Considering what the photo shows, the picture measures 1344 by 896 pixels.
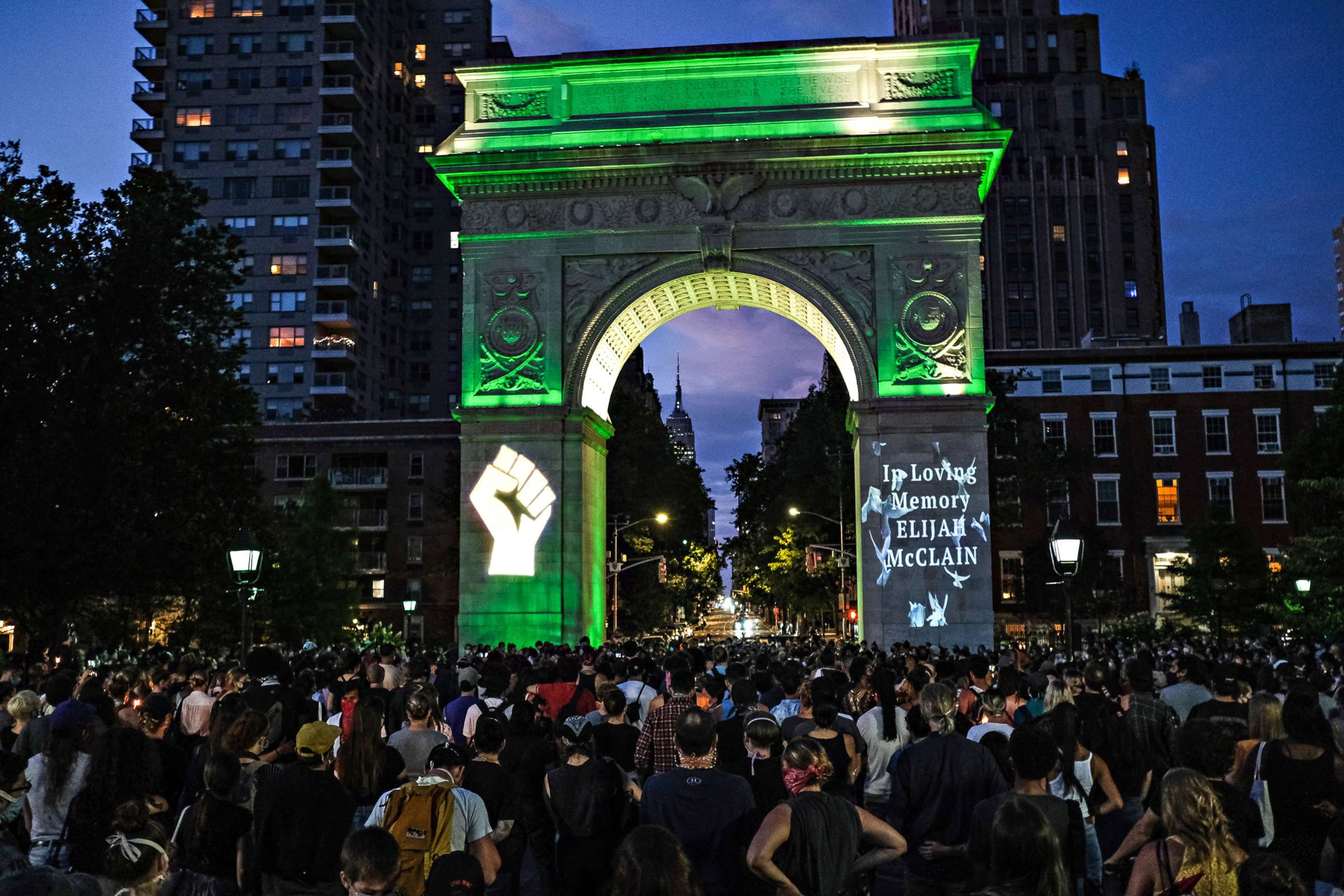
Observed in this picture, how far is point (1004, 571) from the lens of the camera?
62.6 m

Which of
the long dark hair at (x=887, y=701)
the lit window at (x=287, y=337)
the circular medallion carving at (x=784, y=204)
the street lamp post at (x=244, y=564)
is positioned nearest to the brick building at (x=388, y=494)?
the lit window at (x=287, y=337)

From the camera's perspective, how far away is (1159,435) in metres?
62.7

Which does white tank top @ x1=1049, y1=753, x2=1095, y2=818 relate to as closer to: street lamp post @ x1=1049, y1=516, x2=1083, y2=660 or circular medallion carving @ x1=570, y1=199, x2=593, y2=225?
street lamp post @ x1=1049, y1=516, x2=1083, y2=660

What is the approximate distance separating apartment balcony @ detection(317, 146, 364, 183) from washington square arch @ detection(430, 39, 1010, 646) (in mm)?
45557

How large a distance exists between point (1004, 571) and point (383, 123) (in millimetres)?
54510

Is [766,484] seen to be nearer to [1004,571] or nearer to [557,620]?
[1004,571]

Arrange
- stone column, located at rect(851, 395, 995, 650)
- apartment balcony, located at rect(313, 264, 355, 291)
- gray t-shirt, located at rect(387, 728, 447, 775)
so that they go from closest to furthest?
gray t-shirt, located at rect(387, 728, 447, 775) → stone column, located at rect(851, 395, 995, 650) → apartment balcony, located at rect(313, 264, 355, 291)

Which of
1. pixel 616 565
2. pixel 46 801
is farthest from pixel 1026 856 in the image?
pixel 616 565

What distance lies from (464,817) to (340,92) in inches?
3155

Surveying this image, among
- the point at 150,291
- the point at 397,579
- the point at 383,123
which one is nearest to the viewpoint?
the point at 150,291

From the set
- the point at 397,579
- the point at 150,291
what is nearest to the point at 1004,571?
the point at 397,579

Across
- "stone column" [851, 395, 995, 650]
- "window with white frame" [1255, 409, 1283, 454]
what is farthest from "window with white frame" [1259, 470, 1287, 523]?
"stone column" [851, 395, 995, 650]

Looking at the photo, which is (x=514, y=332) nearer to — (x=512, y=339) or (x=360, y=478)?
(x=512, y=339)

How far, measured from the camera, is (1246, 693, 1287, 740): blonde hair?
8.53 metres
